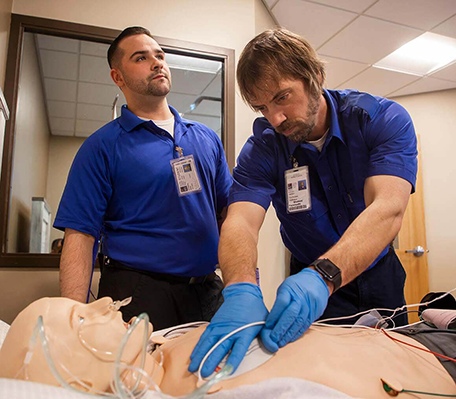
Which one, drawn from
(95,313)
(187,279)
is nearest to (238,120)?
(187,279)

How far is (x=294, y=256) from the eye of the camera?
1.64 meters

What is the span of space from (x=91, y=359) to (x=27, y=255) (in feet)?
5.45

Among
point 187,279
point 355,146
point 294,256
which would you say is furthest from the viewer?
point 294,256

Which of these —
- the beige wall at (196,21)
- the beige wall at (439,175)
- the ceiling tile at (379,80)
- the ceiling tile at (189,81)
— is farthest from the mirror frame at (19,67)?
the beige wall at (439,175)

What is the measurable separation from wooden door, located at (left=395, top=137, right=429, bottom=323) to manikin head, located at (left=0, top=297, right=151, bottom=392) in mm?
3848

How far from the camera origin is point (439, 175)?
13.9 feet

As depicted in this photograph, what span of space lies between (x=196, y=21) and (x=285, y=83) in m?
1.61

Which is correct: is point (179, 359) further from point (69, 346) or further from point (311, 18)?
point (311, 18)

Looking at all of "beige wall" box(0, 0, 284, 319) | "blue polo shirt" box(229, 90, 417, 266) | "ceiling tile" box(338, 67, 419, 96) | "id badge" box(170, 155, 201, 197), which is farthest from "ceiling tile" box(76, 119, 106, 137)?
"blue polo shirt" box(229, 90, 417, 266)

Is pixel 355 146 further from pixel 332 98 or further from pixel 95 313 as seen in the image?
pixel 95 313

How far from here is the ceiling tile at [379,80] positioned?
13.1ft

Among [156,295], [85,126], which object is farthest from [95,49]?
[156,295]

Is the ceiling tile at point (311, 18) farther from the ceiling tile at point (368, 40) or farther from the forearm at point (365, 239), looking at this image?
the forearm at point (365, 239)

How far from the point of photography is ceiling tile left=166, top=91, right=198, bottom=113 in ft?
12.2
